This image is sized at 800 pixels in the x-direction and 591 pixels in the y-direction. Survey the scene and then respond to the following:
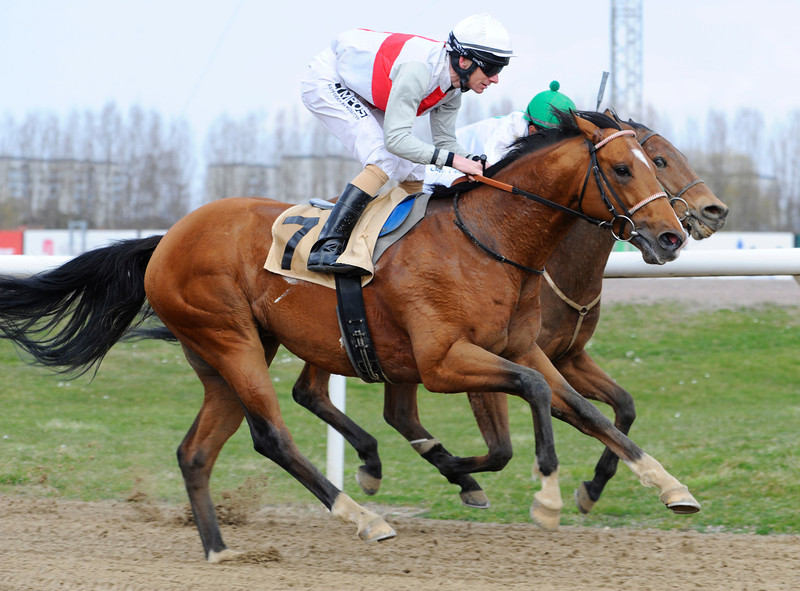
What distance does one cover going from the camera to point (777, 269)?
15.2 feet

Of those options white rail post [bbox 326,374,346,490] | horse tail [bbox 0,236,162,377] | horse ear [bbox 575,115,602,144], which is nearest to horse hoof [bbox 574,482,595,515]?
white rail post [bbox 326,374,346,490]

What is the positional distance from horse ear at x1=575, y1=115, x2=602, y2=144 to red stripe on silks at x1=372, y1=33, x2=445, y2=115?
62 cm

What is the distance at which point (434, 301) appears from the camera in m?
3.49

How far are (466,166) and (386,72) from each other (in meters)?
0.54

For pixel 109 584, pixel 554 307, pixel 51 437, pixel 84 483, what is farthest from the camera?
pixel 51 437

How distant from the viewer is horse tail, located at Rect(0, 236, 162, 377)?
14.4ft

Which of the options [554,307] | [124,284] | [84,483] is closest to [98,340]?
[124,284]

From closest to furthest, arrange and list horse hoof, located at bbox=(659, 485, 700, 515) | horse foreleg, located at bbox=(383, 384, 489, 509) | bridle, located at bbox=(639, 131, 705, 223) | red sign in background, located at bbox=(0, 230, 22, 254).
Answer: horse hoof, located at bbox=(659, 485, 700, 515), bridle, located at bbox=(639, 131, 705, 223), horse foreleg, located at bbox=(383, 384, 489, 509), red sign in background, located at bbox=(0, 230, 22, 254)

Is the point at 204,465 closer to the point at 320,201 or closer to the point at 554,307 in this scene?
the point at 320,201

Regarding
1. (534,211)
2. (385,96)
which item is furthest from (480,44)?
(534,211)

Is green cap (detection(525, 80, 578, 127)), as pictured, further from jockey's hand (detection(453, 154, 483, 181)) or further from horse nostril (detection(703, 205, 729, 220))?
jockey's hand (detection(453, 154, 483, 181))

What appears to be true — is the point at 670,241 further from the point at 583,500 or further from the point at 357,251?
the point at 583,500

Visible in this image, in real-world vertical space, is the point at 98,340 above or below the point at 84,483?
above

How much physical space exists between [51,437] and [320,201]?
10.5 feet
